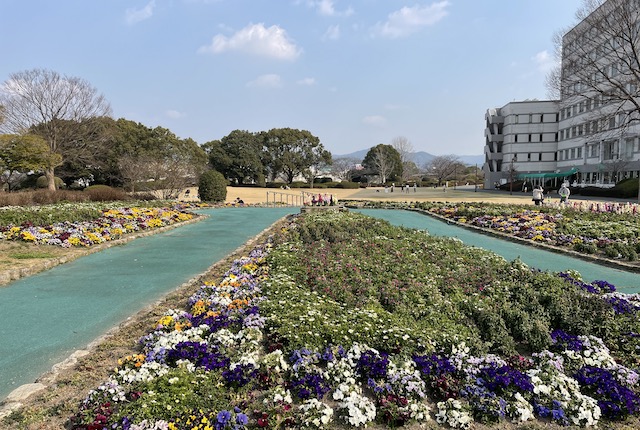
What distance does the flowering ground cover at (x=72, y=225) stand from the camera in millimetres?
10938

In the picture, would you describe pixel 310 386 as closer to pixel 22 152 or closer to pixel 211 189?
pixel 211 189

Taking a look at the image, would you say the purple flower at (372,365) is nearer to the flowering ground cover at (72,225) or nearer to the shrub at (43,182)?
the flowering ground cover at (72,225)

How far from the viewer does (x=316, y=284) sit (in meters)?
6.26

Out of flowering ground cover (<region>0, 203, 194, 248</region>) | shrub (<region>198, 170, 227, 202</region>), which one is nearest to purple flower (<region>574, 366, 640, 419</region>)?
flowering ground cover (<region>0, 203, 194, 248</region>)

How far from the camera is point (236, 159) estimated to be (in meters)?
56.0

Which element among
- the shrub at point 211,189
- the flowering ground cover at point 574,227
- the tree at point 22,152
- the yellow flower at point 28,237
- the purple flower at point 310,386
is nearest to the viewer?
the purple flower at point 310,386

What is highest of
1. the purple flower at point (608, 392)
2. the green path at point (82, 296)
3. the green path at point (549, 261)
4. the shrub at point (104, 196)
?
the shrub at point (104, 196)

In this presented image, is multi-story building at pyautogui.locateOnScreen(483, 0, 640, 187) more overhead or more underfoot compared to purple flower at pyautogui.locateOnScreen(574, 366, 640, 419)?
more overhead

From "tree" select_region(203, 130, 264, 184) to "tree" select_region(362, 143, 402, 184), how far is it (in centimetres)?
2585

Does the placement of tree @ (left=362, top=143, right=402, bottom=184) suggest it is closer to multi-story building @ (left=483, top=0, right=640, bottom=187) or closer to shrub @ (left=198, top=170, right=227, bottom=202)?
multi-story building @ (left=483, top=0, right=640, bottom=187)

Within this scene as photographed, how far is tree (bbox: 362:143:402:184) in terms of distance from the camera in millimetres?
73500

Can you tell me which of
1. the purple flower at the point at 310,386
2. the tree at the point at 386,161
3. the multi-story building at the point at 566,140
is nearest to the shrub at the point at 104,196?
the purple flower at the point at 310,386

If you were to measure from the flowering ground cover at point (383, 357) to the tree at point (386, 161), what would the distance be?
221 feet

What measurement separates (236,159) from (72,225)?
44653mm
